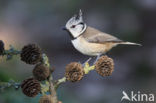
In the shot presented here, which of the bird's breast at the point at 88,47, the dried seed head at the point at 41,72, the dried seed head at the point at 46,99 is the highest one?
the bird's breast at the point at 88,47

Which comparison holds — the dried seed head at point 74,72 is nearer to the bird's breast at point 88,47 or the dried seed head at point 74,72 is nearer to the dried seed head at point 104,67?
the dried seed head at point 104,67

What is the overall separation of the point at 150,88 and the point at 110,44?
6.33ft

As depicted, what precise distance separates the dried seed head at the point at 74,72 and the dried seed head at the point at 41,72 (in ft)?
0.24

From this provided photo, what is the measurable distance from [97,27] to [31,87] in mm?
3456

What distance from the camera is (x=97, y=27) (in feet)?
14.9

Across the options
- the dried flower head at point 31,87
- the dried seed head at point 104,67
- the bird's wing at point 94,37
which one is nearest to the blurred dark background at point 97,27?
the bird's wing at point 94,37

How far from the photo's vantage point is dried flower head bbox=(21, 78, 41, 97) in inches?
43.3

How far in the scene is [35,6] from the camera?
4.64m

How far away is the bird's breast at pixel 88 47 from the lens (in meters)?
1.84

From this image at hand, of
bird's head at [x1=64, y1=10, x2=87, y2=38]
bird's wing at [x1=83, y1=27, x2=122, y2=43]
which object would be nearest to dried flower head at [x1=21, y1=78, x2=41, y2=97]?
bird's head at [x1=64, y1=10, x2=87, y2=38]

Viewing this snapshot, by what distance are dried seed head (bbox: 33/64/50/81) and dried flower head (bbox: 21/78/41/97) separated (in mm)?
19

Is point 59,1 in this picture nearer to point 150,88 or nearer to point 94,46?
point 150,88

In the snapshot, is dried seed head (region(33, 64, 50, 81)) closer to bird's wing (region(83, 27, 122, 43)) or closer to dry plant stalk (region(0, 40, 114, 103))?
dry plant stalk (region(0, 40, 114, 103))

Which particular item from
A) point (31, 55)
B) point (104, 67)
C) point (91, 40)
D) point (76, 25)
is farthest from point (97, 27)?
point (31, 55)
